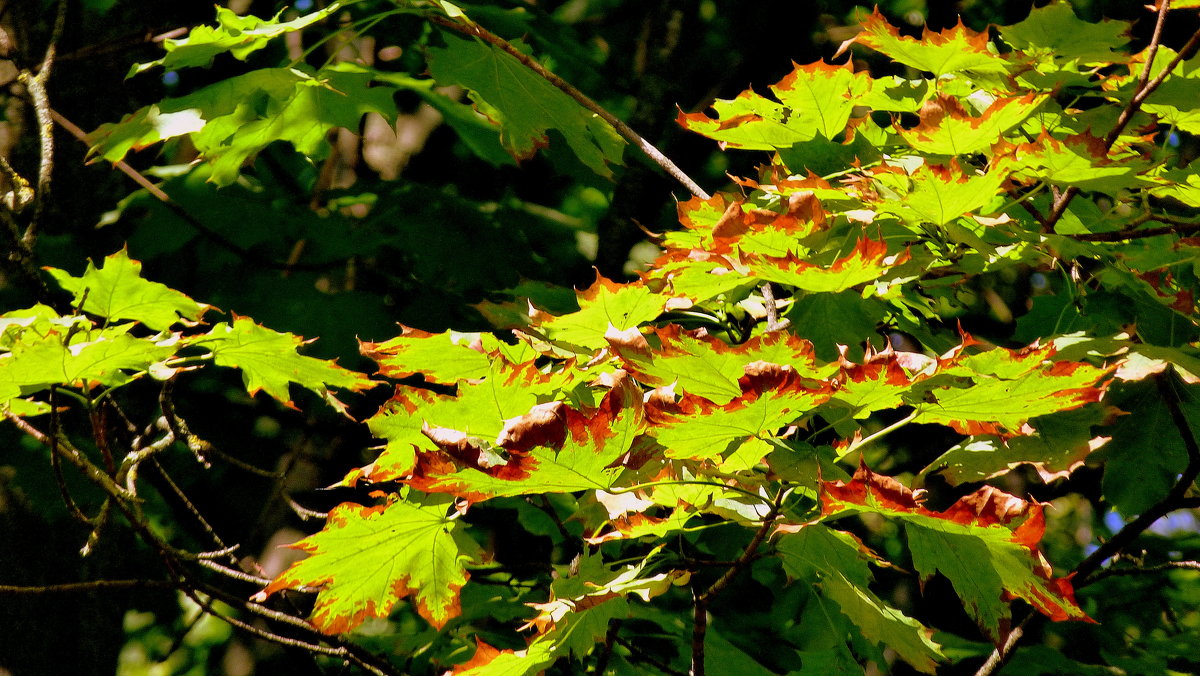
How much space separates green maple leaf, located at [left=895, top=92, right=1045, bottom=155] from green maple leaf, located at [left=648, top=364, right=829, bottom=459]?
1.32 feet

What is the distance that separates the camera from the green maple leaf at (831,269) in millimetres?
883

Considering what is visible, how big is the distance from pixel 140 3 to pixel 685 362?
2427 mm

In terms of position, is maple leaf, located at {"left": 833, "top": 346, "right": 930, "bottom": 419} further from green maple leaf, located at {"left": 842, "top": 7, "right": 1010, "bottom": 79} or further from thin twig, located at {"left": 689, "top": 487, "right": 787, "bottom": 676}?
green maple leaf, located at {"left": 842, "top": 7, "right": 1010, "bottom": 79}

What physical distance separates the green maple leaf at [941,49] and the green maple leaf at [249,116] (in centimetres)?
85

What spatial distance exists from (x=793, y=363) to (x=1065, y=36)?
774mm

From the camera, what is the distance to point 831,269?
0.91 meters

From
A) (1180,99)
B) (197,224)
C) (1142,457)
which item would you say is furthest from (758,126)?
(197,224)

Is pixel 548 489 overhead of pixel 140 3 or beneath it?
beneath

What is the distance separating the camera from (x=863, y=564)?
1.18 metres

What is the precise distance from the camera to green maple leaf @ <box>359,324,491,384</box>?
1089 mm

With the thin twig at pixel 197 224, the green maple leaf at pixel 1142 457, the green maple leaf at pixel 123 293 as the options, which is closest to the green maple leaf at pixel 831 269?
the green maple leaf at pixel 1142 457

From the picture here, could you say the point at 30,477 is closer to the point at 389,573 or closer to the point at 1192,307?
the point at 389,573

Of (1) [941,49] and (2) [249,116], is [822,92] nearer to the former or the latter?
(1) [941,49]

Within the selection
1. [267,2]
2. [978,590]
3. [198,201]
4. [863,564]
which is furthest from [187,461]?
[978,590]
